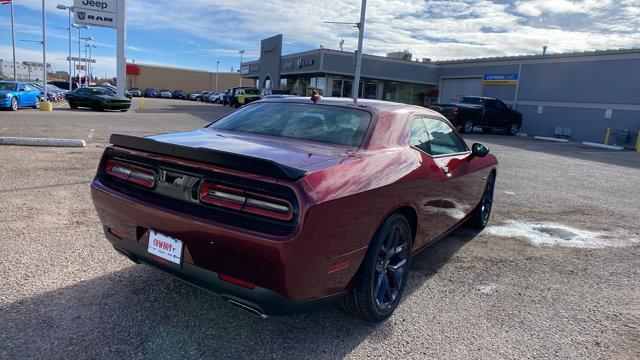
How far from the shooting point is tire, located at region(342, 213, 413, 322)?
286 centimetres

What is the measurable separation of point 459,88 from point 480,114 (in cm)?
1307

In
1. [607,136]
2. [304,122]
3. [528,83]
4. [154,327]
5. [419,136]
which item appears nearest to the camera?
[154,327]

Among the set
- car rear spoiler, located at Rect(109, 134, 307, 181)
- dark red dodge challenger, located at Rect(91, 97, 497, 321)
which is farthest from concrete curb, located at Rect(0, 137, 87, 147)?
car rear spoiler, located at Rect(109, 134, 307, 181)

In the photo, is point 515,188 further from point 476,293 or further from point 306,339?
point 306,339

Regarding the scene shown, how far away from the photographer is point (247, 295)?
2.42 metres

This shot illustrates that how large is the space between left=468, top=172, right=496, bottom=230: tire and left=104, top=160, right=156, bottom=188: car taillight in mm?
3742

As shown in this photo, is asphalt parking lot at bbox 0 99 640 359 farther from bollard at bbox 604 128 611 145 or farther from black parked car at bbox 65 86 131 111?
bollard at bbox 604 128 611 145

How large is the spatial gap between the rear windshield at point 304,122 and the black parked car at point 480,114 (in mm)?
16974

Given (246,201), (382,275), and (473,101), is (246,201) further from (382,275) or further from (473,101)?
(473,101)

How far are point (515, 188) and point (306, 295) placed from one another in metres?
7.12

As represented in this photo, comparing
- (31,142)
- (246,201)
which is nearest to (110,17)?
(31,142)

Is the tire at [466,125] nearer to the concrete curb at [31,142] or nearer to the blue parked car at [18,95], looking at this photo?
the concrete curb at [31,142]

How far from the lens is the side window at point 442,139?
4.03 metres

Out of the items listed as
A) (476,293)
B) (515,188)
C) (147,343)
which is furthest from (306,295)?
(515,188)
